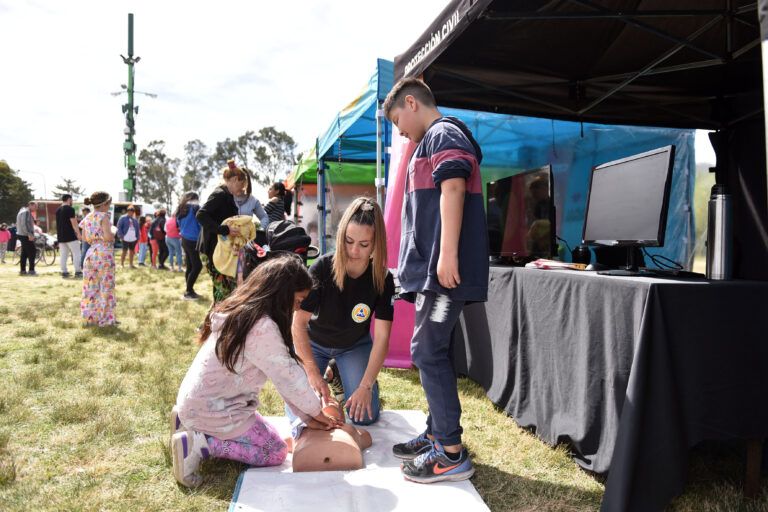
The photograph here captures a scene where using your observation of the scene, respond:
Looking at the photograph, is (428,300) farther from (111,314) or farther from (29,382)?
(111,314)

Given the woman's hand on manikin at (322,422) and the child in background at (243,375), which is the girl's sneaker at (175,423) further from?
the woman's hand on manikin at (322,422)

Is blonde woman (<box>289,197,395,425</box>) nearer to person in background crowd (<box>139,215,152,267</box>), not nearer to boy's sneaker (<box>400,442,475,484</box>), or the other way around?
boy's sneaker (<box>400,442,475,484</box>)

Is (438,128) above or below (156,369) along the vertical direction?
above

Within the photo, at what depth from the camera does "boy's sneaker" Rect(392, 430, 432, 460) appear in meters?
2.09

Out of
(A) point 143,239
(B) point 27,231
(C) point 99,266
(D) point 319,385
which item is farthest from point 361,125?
(A) point 143,239

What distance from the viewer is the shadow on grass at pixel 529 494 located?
1.73 metres

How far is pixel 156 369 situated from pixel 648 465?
3.12 meters

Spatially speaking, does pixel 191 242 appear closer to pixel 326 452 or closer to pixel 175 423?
pixel 175 423

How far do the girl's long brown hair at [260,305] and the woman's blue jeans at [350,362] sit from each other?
761 mm

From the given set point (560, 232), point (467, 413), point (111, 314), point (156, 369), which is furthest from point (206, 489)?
point (111, 314)

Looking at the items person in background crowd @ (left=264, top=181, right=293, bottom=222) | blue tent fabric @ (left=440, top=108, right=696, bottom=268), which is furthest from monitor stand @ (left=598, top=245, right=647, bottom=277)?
person in background crowd @ (left=264, top=181, right=293, bottom=222)

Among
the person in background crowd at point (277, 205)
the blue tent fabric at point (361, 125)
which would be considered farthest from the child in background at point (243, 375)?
the person in background crowd at point (277, 205)

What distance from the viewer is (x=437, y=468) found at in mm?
1870

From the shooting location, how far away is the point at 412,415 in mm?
2645
